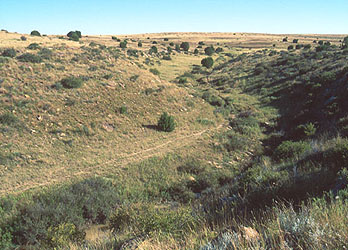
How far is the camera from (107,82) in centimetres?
2288

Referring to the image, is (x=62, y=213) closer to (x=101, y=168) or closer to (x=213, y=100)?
(x=101, y=168)

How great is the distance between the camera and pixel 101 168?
12.5 metres

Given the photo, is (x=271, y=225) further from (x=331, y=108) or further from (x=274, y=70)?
(x=274, y=70)

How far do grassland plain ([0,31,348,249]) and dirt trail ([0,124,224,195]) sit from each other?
0.08m

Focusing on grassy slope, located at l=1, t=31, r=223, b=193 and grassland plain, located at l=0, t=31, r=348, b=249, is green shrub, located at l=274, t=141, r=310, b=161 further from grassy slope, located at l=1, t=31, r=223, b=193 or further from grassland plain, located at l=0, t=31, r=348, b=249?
grassy slope, located at l=1, t=31, r=223, b=193

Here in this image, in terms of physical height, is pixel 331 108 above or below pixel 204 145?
above

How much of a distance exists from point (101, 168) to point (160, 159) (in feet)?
11.3

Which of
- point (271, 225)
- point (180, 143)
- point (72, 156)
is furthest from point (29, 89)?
point (271, 225)

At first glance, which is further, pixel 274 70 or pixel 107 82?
pixel 274 70

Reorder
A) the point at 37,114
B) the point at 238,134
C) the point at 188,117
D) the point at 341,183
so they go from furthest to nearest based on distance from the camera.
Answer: the point at 188,117
the point at 238,134
the point at 37,114
the point at 341,183

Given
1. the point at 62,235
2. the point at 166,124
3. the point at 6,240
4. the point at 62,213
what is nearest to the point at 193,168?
the point at 166,124

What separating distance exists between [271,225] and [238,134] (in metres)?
15.3

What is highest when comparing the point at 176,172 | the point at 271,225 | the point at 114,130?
the point at 271,225

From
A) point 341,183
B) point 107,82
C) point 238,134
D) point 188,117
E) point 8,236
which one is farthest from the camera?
point 107,82
